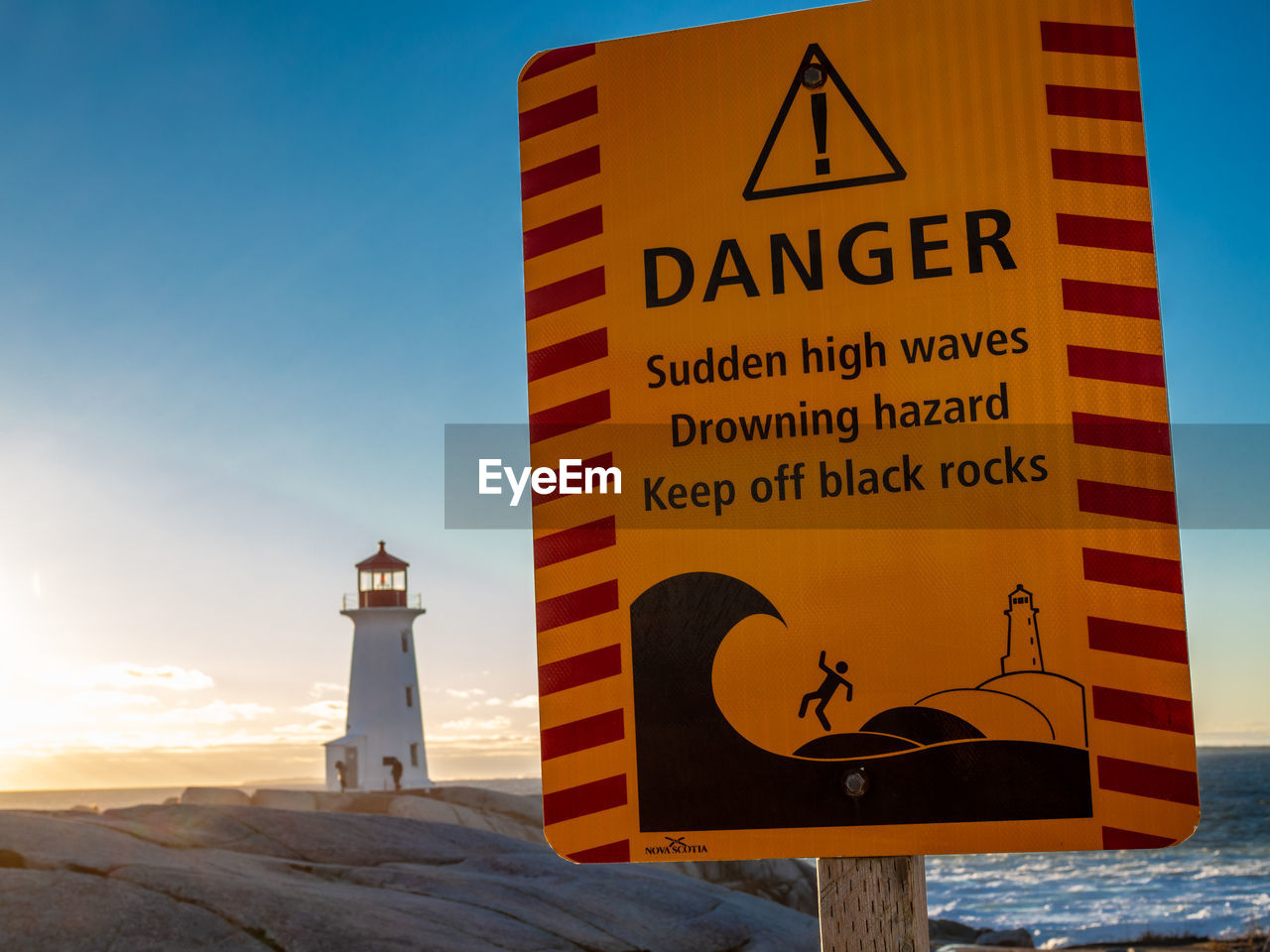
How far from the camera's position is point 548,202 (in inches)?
96.4

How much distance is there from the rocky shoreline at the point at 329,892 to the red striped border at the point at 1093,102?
10.6 m

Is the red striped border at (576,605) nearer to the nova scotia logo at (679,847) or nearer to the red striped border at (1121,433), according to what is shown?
the nova scotia logo at (679,847)

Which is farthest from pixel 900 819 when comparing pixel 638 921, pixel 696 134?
pixel 638 921

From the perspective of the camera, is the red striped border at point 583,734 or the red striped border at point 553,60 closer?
the red striped border at point 583,734

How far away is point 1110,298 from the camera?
2148mm

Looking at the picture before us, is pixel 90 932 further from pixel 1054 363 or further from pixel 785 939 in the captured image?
pixel 1054 363

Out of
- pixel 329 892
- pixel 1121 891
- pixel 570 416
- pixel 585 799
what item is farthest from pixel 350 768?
pixel 570 416

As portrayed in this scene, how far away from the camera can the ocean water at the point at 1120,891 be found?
31203 millimetres

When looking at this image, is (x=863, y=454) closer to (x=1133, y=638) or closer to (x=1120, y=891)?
(x=1133, y=638)

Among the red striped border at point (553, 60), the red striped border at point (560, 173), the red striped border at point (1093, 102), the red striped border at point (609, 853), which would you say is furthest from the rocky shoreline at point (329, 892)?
Answer: the red striped border at point (1093, 102)

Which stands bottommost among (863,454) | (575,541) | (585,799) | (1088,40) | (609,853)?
(609,853)

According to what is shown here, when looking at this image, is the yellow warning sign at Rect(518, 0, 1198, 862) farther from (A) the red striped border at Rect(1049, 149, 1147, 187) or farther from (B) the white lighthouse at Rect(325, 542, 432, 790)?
(B) the white lighthouse at Rect(325, 542, 432, 790)

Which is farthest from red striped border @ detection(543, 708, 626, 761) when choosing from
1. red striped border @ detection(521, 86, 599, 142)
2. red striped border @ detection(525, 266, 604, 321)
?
red striped border @ detection(521, 86, 599, 142)

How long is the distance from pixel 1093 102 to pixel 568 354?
3.97ft
